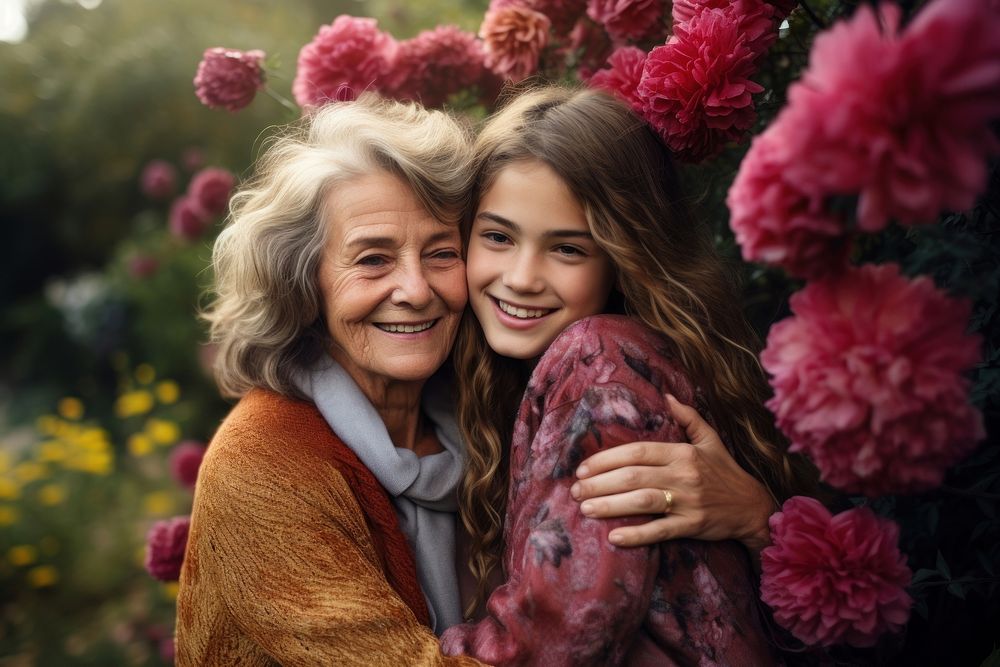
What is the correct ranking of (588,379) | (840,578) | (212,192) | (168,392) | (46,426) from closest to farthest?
(840,578) → (588,379) → (212,192) → (168,392) → (46,426)

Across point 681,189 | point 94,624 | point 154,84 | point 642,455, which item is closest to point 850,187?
point 642,455

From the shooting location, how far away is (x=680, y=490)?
6.08 feet

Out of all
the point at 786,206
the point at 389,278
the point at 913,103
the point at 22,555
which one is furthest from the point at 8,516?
the point at 913,103

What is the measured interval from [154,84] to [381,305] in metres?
5.35

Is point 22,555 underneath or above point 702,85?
underneath

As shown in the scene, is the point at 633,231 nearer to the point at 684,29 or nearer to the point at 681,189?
the point at 681,189

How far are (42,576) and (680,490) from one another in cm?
397

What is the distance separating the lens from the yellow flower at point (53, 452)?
198 inches

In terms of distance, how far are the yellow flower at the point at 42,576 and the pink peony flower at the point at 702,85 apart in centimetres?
410

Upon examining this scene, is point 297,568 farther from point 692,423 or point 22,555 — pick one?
point 22,555

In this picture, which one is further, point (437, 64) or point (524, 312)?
point (437, 64)

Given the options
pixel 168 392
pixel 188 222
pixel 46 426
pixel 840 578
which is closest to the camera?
pixel 840 578

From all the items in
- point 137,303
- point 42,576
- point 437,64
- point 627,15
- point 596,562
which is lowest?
point 42,576

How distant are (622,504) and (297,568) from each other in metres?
0.79
